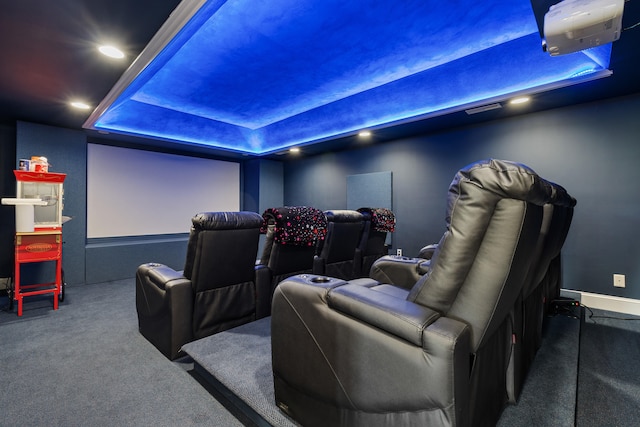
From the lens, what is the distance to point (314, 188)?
6.63 metres

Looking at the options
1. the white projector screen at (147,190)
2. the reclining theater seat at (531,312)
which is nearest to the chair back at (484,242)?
the reclining theater seat at (531,312)

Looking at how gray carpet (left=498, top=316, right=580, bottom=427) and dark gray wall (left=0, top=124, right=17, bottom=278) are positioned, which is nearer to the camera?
gray carpet (left=498, top=316, right=580, bottom=427)

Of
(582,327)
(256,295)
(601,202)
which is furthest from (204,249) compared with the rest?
(601,202)

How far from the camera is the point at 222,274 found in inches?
90.6

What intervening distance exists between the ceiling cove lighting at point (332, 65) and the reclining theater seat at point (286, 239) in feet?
5.14

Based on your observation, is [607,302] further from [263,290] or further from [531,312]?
[263,290]

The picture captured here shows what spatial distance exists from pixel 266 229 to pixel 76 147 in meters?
3.82

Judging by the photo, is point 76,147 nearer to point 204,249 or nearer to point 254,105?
point 254,105

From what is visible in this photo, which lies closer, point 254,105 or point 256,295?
point 256,295

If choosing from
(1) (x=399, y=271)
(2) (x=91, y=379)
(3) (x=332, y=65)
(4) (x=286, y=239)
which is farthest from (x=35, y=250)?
(3) (x=332, y=65)

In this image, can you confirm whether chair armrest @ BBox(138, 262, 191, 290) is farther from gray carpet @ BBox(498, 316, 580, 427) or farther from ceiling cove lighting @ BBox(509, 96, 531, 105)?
ceiling cove lighting @ BBox(509, 96, 531, 105)

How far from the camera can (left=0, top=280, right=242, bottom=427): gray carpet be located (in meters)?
1.61

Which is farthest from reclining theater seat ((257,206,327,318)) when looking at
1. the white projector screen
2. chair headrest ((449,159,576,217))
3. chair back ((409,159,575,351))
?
the white projector screen

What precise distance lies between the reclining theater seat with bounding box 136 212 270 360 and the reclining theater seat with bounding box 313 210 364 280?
105 cm
